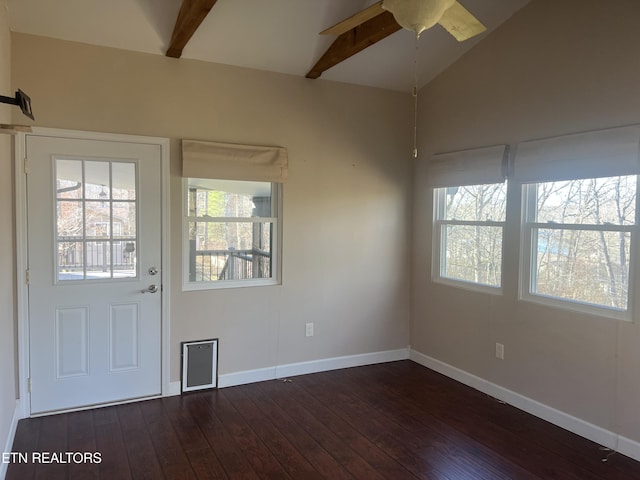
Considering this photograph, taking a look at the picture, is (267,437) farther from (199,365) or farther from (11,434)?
(11,434)

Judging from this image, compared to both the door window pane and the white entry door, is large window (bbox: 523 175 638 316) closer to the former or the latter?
the white entry door

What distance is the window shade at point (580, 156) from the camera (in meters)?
2.76

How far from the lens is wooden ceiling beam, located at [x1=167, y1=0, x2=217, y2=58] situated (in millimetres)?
2730

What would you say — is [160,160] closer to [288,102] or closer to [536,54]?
[288,102]

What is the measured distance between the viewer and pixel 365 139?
433 cm

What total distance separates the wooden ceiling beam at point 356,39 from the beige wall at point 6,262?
7.15 ft

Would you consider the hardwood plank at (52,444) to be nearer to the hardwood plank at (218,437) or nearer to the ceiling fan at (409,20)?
the hardwood plank at (218,437)

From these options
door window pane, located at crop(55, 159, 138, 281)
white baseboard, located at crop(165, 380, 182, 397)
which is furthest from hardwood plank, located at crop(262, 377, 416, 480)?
A: door window pane, located at crop(55, 159, 138, 281)

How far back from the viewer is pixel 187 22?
292 centimetres

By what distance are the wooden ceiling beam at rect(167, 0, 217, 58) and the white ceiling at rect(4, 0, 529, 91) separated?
0.24 feet

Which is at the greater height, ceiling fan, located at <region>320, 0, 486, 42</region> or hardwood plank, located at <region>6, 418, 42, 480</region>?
ceiling fan, located at <region>320, 0, 486, 42</region>

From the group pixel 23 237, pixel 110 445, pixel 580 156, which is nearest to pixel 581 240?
pixel 580 156

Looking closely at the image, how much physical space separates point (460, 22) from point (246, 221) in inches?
91.7

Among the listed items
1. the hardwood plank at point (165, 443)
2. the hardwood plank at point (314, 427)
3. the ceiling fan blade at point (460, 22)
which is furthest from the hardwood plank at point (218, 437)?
the ceiling fan blade at point (460, 22)
